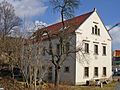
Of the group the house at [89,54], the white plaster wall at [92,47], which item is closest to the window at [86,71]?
the house at [89,54]

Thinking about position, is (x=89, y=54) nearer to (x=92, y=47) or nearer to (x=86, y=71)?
(x=92, y=47)

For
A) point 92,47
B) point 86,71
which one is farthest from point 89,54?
point 86,71

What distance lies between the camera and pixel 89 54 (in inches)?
952

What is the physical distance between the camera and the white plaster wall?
22497 mm

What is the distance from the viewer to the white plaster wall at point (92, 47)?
22.5m

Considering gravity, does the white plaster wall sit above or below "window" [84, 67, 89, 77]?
above

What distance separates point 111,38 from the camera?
28656 millimetres

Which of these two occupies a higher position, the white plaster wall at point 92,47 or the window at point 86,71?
the white plaster wall at point 92,47

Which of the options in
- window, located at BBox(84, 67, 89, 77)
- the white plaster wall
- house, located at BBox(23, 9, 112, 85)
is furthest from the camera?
window, located at BBox(84, 67, 89, 77)

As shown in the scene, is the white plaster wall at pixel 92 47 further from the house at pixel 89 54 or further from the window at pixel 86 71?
the window at pixel 86 71

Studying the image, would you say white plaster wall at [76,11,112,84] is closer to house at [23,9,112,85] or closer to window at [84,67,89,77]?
house at [23,9,112,85]

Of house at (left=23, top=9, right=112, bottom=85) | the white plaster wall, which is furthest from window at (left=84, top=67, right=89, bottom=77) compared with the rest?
the white plaster wall

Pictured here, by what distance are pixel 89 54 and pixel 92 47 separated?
1284mm

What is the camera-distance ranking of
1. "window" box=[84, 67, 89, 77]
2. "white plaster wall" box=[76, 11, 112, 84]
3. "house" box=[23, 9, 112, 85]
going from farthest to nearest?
1. "window" box=[84, 67, 89, 77]
2. "white plaster wall" box=[76, 11, 112, 84]
3. "house" box=[23, 9, 112, 85]
